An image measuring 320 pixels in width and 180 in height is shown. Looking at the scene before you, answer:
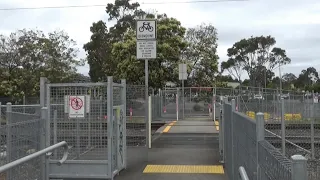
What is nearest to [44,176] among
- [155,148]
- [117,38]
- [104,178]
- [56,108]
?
[104,178]


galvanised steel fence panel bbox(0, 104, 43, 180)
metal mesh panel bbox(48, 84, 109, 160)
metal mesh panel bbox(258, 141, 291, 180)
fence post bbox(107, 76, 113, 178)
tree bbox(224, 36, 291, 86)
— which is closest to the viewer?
metal mesh panel bbox(258, 141, 291, 180)

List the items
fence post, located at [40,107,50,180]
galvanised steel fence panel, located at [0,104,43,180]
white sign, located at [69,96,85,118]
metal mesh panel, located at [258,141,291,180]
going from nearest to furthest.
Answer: metal mesh panel, located at [258,141,291,180] < galvanised steel fence panel, located at [0,104,43,180] < fence post, located at [40,107,50,180] < white sign, located at [69,96,85,118]

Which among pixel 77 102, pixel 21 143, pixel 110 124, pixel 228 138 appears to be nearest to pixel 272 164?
pixel 21 143

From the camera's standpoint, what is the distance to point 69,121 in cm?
890

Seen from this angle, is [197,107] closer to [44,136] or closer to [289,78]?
[44,136]

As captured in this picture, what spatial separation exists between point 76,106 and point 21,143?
6.41 ft

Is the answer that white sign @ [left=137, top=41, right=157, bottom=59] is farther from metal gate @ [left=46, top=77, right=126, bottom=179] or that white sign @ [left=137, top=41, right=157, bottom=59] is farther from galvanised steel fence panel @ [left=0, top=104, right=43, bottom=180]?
galvanised steel fence panel @ [left=0, top=104, right=43, bottom=180]

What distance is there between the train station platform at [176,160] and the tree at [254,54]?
223ft

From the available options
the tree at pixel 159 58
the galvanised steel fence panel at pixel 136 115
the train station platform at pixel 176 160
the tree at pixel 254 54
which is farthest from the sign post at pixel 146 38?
the tree at pixel 254 54

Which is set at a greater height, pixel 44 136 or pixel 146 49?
pixel 146 49

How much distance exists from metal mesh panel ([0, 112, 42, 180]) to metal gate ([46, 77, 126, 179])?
1239 mm

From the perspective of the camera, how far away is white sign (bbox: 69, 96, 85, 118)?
8609 mm

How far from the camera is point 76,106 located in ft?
28.4

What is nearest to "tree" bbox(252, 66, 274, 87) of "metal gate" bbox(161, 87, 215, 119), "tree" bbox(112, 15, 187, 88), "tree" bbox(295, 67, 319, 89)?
"tree" bbox(295, 67, 319, 89)
